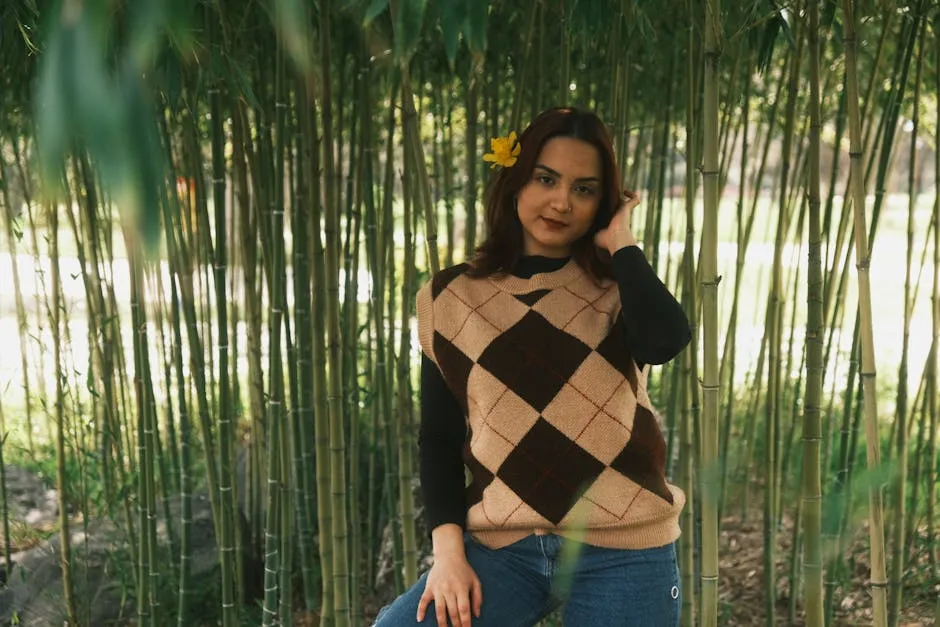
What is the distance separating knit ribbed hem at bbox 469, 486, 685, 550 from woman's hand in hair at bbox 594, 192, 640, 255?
0.34m

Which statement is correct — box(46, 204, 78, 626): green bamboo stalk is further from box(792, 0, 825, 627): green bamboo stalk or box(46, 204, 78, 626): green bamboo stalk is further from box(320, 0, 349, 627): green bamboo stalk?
box(792, 0, 825, 627): green bamboo stalk

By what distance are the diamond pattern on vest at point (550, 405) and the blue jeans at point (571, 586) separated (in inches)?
1.7

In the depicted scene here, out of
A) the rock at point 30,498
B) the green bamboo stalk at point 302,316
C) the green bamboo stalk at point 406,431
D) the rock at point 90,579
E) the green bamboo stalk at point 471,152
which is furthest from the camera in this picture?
the rock at point 30,498

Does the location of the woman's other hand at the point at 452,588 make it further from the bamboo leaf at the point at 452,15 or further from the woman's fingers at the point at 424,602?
the bamboo leaf at the point at 452,15

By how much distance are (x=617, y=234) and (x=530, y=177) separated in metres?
0.14

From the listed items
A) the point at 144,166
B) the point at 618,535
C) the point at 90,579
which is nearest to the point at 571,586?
the point at 618,535

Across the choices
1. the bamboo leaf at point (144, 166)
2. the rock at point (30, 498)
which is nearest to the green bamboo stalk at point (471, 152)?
the bamboo leaf at point (144, 166)

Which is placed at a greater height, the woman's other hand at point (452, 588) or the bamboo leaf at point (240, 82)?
the bamboo leaf at point (240, 82)

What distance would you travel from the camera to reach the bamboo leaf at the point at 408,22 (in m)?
0.77

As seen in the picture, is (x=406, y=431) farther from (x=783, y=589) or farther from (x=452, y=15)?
(x=783, y=589)

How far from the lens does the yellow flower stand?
4.60ft

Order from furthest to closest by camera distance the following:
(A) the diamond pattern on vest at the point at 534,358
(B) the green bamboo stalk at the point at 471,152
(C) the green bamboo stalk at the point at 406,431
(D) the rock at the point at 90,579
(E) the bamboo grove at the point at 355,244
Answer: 1. (D) the rock at the point at 90,579
2. (B) the green bamboo stalk at the point at 471,152
3. (C) the green bamboo stalk at the point at 406,431
4. (A) the diamond pattern on vest at the point at 534,358
5. (E) the bamboo grove at the point at 355,244

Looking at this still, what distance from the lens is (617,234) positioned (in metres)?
1.34

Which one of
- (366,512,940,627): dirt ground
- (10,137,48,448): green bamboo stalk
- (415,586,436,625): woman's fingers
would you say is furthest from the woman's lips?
(366,512,940,627): dirt ground
